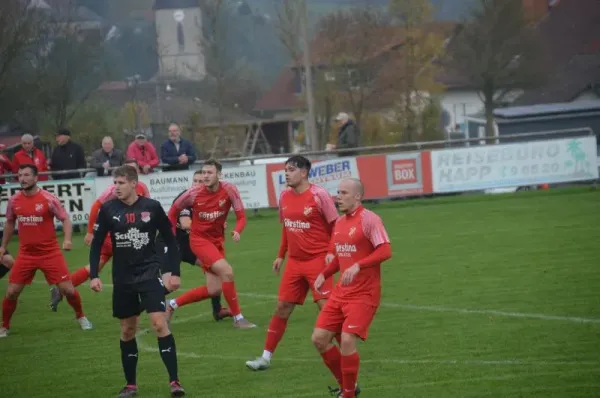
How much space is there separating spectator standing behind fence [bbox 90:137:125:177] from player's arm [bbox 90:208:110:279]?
1514 centimetres

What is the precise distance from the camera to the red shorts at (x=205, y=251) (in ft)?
44.8

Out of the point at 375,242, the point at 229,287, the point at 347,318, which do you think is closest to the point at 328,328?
the point at 347,318

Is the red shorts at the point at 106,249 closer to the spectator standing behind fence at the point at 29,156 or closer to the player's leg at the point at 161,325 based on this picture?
the player's leg at the point at 161,325

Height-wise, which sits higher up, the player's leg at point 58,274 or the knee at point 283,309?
the player's leg at point 58,274

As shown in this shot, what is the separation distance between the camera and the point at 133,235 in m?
10.1

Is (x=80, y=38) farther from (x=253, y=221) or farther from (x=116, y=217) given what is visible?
(x=116, y=217)

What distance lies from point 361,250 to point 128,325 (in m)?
2.40

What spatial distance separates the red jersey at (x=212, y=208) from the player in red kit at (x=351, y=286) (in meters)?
4.13

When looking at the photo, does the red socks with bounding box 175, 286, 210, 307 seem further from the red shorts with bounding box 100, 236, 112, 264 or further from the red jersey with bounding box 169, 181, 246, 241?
the red shorts with bounding box 100, 236, 112, 264

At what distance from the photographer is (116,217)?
10133 millimetres

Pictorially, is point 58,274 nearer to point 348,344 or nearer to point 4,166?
point 348,344

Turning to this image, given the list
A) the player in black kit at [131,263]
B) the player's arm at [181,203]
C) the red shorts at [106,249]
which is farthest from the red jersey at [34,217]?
the player in black kit at [131,263]

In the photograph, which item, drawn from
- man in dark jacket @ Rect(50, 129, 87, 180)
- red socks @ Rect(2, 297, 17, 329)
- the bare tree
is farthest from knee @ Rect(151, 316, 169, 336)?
the bare tree

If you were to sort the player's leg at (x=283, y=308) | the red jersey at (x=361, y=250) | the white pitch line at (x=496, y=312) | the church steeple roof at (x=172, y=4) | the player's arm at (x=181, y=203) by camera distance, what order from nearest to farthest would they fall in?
the red jersey at (x=361, y=250), the player's leg at (x=283, y=308), the white pitch line at (x=496, y=312), the player's arm at (x=181, y=203), the church steeple roof at (x=172, y=4)
